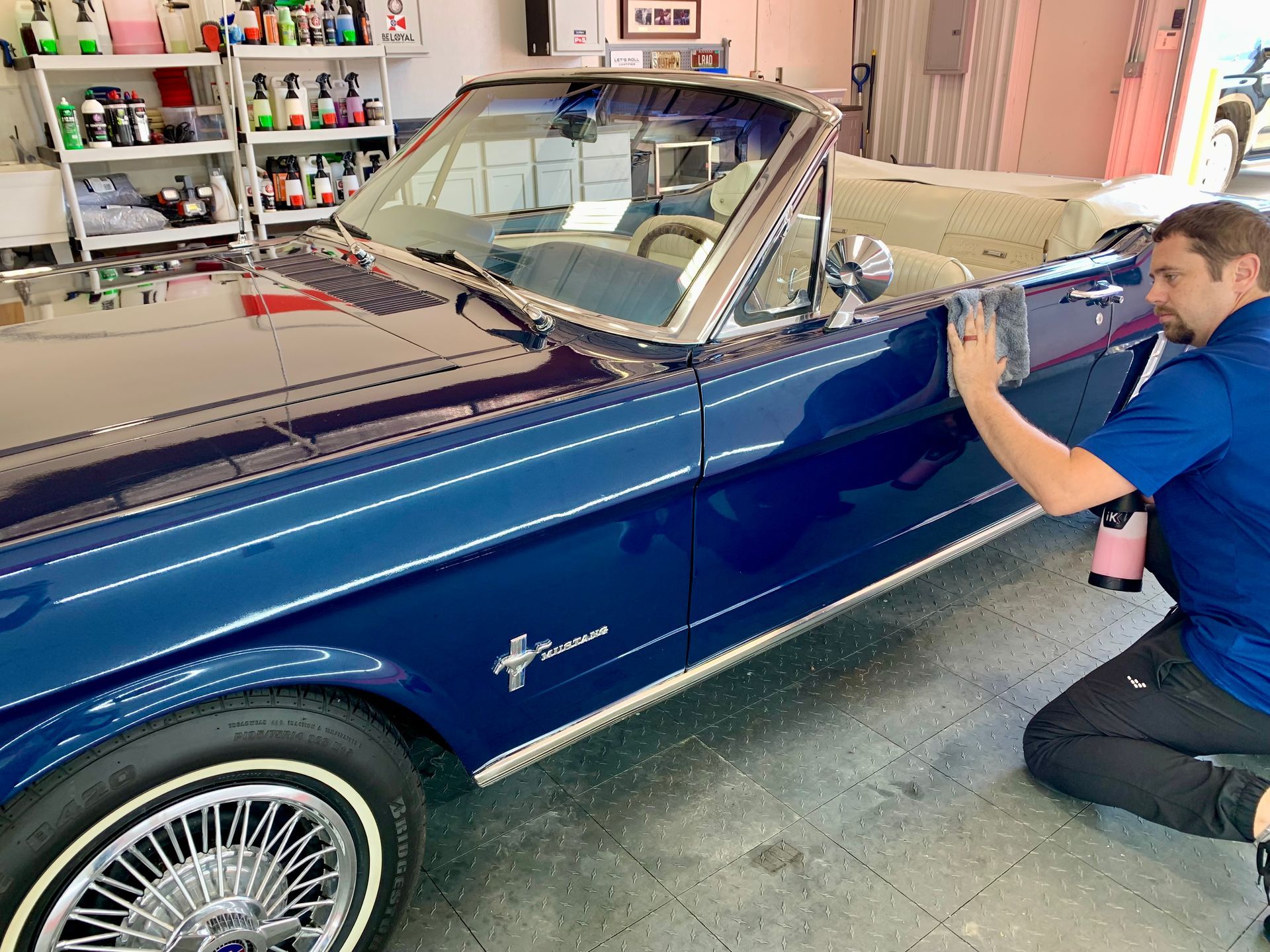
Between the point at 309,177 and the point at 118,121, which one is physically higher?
the point at 118,121

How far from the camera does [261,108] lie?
4.71 metres

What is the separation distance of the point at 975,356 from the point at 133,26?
4.23 meters

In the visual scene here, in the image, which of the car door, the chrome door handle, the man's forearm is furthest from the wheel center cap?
the chrome door handle

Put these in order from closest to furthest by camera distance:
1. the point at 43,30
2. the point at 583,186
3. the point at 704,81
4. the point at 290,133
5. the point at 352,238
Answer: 1. the point at 704,81
2. the point at 583,186
3. the point at 352,238
4. the point at 43,30
5. the point at 290,133

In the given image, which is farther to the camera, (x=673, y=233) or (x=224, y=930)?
(x=673, y=233)

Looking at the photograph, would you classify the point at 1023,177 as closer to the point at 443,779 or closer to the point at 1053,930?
the point at 1053,930

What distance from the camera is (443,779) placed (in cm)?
213

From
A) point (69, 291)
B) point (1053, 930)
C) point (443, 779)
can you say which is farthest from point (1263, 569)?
point (69, 291)

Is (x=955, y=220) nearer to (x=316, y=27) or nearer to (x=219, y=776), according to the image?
(x=219, y=776)

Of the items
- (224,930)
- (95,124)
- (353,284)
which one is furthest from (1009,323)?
(95,124)

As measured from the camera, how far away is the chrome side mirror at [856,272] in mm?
1902

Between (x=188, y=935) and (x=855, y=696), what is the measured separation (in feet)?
5.43

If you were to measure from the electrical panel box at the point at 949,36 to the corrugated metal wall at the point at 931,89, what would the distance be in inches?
2.7

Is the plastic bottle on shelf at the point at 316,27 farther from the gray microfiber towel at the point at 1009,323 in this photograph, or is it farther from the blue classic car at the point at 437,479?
the gray microfiber towel at the point at 1009,323
